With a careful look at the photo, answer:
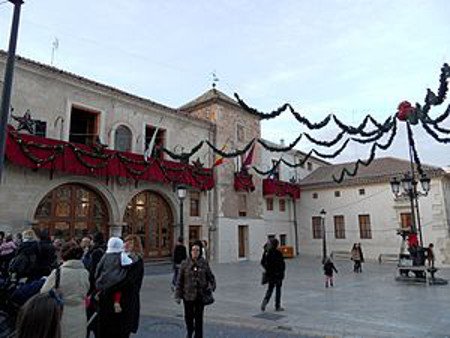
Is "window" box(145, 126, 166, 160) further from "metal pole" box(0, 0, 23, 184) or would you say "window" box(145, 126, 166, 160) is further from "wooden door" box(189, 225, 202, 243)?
"metal pole" box(0, 0, 23, 184)

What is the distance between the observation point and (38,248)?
18.3ft

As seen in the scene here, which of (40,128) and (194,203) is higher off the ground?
(40,128)

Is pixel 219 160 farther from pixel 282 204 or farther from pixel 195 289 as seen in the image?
pixel 195 289

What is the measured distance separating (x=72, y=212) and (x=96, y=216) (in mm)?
1086

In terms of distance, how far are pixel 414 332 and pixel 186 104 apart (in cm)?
1924

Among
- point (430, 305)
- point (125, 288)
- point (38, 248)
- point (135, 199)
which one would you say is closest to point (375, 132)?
point (430, 305)

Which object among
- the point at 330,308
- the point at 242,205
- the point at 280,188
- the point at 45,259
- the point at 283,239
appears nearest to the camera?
the point at 45,259

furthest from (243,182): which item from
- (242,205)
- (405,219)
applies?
(405,219)

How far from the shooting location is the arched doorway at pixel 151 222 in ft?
54.0

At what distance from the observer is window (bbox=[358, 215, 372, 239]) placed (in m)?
24.2

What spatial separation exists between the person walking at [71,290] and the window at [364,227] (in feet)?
77.2

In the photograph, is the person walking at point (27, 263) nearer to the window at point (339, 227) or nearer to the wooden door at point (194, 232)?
the wooden door at point (194, 232)

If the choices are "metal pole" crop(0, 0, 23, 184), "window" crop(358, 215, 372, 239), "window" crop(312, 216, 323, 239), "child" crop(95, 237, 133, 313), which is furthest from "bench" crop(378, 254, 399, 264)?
"metal pole" crop(0, 0, 23, 184)

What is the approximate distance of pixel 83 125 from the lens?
52.2ft
